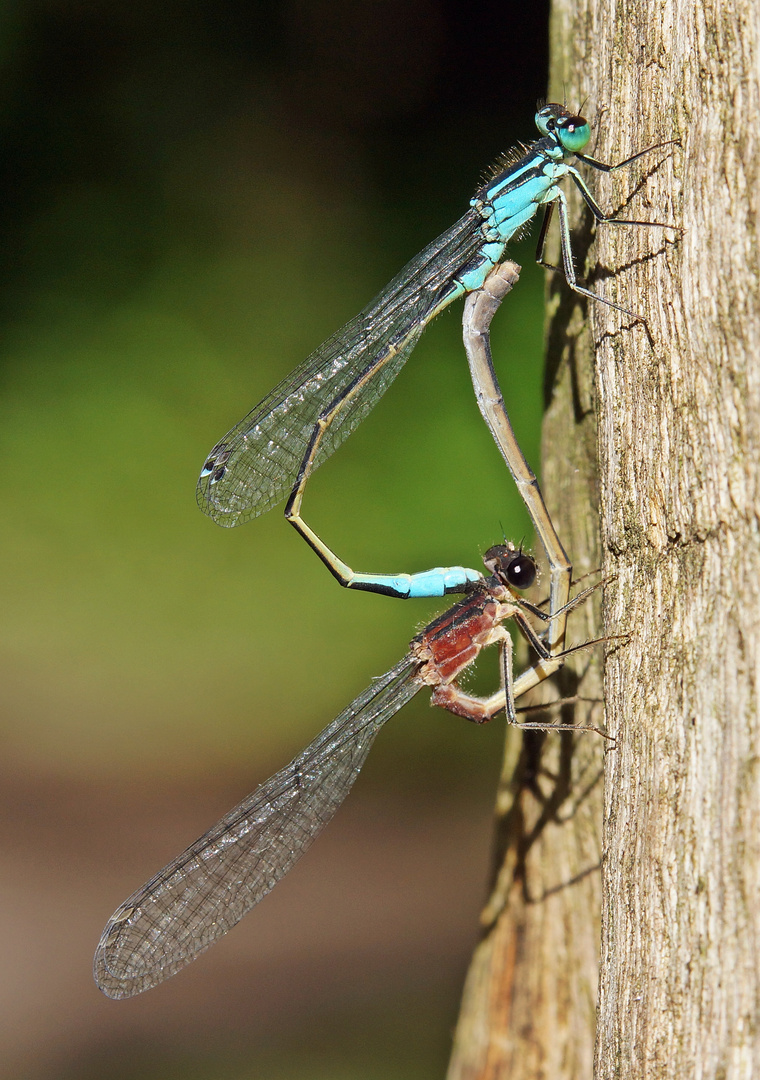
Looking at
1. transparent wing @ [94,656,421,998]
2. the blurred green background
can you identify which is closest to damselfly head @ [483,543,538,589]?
transparent wing @ [94,656,421,998]

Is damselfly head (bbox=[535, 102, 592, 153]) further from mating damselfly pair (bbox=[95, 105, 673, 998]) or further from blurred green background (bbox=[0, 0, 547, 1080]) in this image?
blurred green background (bbox=[0, 0, 547, 1080])

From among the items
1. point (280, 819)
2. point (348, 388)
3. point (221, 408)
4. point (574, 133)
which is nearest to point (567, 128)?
point (574, 133)

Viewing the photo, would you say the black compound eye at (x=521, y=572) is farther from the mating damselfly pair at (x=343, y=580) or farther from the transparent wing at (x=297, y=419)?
the transparent wing at (x=297, y=419)

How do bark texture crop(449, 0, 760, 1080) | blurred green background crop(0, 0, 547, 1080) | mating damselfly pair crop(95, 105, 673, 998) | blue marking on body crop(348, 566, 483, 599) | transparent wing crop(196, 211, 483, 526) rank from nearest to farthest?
bark texture crop(449, 0, 760, 1080) < mating damselfly pair crop(95, 105, 673, 998) < blue marking on body crop(348, 566, 483, 599) < transparent wing crop(196, 211, 483, 526) < blurred green background crop(0, 0, 547, 1080)

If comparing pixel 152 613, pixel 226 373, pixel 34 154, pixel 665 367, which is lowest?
pixel 665 367

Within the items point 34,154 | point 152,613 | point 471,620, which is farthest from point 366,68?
point 471,620

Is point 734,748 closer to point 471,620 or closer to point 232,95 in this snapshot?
point 471,620
